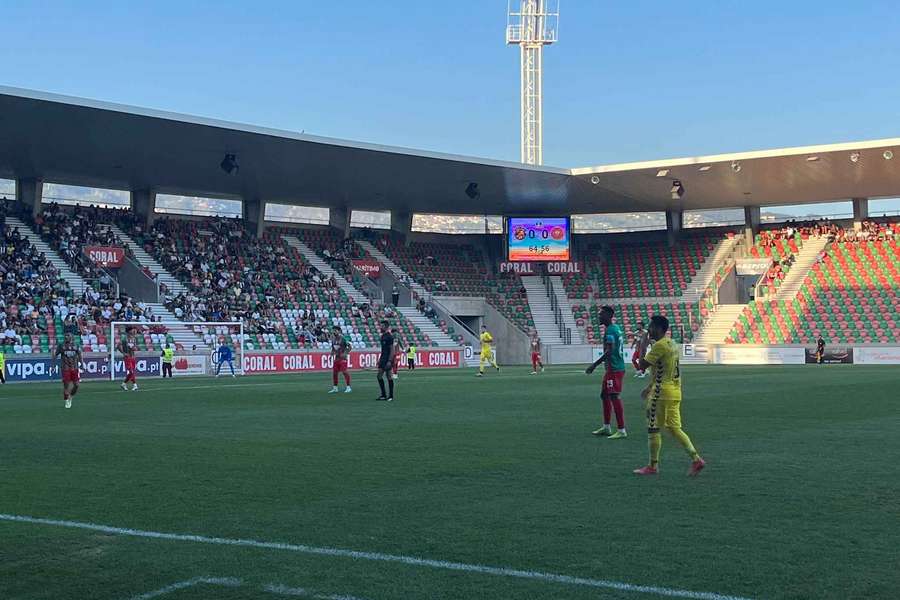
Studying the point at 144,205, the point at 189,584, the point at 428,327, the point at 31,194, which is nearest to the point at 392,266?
the point at 428,327

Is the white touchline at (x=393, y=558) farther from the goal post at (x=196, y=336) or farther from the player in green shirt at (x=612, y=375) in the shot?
the goal post at (x=196, y=336)

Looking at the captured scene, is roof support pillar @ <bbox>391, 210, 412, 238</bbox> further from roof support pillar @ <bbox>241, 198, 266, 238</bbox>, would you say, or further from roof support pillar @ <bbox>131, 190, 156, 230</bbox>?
roof support pillar @ <bbox>131, 190, 156, 230</bbox>

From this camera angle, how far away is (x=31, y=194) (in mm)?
49062

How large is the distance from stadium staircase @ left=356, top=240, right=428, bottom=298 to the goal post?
596 inches

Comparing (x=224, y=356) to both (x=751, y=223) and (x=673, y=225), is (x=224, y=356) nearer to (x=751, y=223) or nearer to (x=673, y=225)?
(x=673, y=225)

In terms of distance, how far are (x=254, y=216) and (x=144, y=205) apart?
6.36 m

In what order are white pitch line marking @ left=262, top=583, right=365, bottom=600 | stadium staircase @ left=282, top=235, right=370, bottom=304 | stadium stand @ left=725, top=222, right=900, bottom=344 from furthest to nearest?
stadium staircase @ left=282, top=235, right=370, bottom=304
stadium stand @ left=725, top=222, right=900, bottom=344
white pitch line marking @ left=262, top=583, right=365, bottom=600

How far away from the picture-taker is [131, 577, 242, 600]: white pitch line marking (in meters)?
6.48

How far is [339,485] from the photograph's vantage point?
10.8 meters

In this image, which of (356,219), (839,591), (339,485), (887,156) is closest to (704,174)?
(887,156)

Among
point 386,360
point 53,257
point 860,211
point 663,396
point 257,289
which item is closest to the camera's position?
point 663,396

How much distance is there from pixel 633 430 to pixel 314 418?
603 cm

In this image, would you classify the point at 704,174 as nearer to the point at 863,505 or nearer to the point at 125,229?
the point at 125,229

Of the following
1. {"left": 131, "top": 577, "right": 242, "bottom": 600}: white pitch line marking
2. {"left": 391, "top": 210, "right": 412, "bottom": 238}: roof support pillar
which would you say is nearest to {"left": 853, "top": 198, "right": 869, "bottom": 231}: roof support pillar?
{"left": 391, "top": 210, "right": 412, "bottom": 238}: roof support pillar
